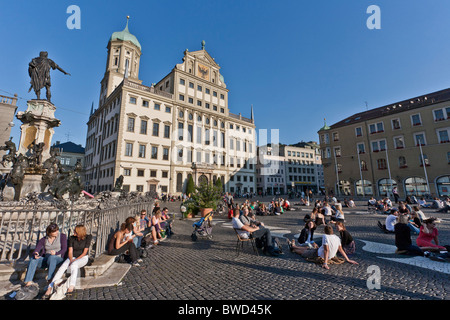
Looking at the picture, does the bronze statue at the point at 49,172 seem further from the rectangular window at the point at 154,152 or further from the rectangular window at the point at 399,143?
the rectangular window at the point at 399,143

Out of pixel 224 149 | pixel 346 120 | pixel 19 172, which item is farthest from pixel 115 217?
pixel 346 120

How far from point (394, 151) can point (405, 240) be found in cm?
3577

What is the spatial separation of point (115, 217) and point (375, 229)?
1109cm

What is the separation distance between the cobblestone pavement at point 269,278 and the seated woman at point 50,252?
76 cm

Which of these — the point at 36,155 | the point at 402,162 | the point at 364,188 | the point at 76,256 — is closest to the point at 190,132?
the point at 36,155

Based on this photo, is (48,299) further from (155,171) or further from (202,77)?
(202,77)

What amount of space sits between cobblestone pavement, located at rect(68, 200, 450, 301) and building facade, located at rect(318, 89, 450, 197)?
33.5 meters

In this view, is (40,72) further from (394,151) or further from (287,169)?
(287,169)

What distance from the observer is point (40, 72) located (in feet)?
39.1

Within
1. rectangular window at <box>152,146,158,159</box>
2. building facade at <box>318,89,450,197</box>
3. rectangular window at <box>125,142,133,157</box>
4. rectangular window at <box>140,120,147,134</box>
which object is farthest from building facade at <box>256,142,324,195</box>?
rectangular window at <box>125,142,133,157</box>

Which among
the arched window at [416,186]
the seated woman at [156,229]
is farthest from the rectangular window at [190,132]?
the arched window at [416,186]

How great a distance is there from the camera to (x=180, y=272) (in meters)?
4.75

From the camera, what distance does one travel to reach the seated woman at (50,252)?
3759mm

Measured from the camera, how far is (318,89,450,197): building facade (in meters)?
29.5
